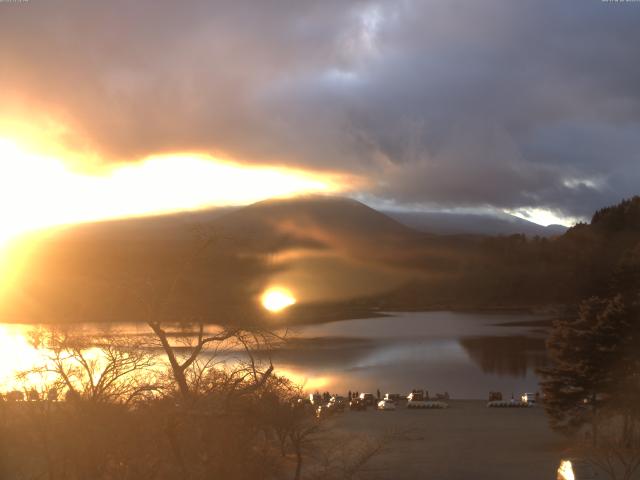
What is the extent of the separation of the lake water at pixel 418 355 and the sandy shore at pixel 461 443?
3.20m

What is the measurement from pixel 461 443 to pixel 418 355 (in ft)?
89.0

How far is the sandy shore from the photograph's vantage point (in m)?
12.5

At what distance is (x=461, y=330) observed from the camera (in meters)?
54.6

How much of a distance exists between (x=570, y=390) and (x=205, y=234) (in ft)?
40.7

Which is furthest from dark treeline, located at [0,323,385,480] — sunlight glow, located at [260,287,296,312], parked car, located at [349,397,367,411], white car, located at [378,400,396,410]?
white car, located at [378,400,396,410]

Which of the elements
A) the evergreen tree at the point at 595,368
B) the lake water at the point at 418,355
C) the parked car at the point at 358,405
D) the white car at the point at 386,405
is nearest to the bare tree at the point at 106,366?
the lake water at the point at 418,355

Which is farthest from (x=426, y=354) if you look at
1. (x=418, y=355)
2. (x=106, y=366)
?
(x=106, y=366)

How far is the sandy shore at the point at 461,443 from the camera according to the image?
12.5 metres

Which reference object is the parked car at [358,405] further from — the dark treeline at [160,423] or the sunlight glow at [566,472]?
the dark treeline at [160,423]

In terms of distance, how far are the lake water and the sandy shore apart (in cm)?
320

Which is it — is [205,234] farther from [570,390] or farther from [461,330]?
[461,330]

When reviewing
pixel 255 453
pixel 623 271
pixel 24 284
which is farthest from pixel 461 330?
pixel 255 453

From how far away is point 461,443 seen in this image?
50.8 ft

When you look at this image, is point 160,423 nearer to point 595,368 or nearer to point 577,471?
point 577,471
